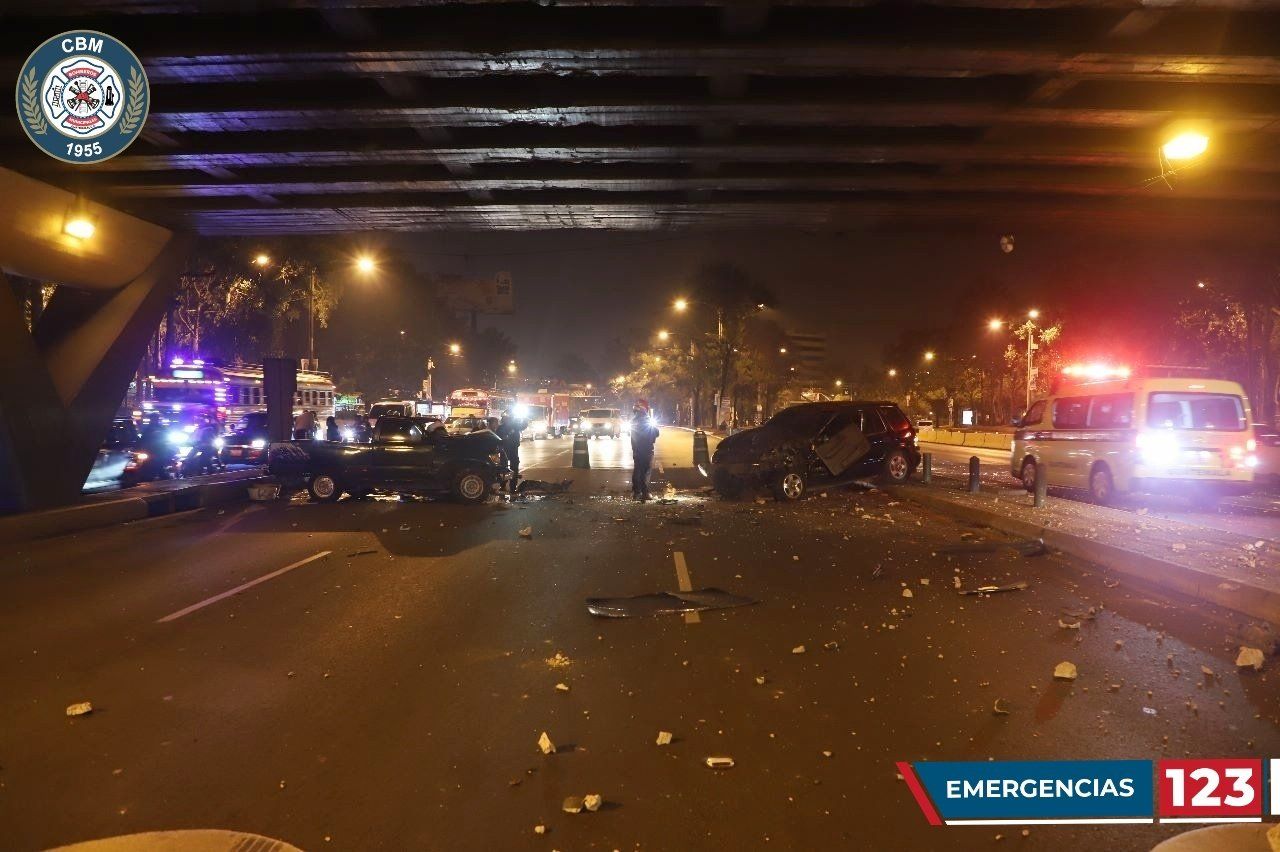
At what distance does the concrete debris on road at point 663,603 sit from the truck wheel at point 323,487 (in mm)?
10977

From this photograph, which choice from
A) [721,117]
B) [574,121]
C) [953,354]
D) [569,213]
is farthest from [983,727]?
[953,354]

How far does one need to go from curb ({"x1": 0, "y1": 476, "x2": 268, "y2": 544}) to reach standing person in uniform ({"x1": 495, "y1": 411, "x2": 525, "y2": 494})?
6269 mm

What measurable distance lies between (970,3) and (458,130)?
674 centimetres

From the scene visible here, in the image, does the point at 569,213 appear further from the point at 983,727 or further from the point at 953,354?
the point at 953,354

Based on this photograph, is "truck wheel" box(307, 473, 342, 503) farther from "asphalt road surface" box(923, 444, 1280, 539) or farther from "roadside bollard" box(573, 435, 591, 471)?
"asphalt road surface" box(923, 444, 1280, 539)

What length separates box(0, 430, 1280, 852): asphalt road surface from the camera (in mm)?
3600

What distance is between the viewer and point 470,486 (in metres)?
16.5

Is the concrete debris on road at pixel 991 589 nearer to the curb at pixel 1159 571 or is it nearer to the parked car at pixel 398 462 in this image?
the curb at pixel 1159 571

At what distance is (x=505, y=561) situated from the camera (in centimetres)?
985

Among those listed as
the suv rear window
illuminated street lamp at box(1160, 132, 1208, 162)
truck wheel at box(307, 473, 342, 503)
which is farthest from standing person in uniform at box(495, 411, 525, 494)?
illuminated street lamp at box(1160, 132, 1208, 162)

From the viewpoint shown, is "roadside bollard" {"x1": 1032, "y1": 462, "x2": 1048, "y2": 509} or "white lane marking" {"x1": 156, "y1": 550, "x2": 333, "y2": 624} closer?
"white lane marking" {"x1": 156, "y1": 550, "x2": 333, "y2": 624}

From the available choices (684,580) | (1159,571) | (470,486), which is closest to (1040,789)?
(684,580)

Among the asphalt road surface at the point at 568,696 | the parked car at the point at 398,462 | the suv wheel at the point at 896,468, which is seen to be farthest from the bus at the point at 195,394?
the suv wheel at the point at 896,468

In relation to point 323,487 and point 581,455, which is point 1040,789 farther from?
point 581,455
